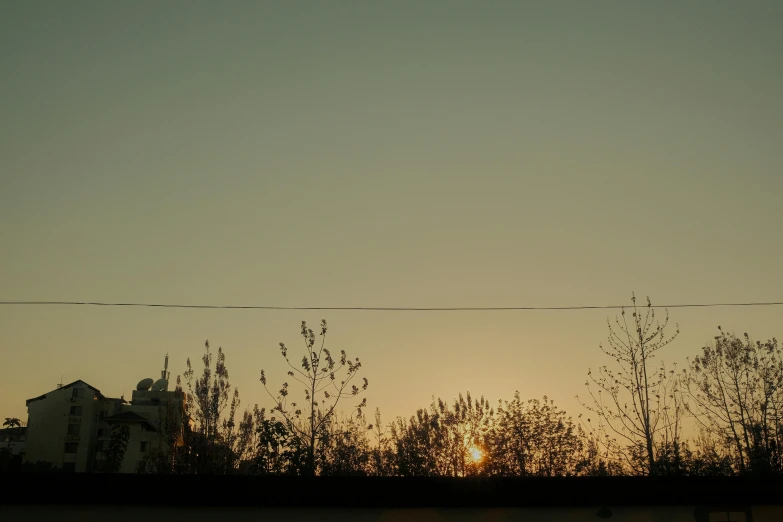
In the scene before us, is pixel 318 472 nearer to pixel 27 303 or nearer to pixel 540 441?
pixel 540 441

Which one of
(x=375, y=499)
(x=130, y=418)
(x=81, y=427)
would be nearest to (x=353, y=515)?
(x=375, y=499)

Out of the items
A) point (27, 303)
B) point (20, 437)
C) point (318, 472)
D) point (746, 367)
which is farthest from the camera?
point (20, 437)

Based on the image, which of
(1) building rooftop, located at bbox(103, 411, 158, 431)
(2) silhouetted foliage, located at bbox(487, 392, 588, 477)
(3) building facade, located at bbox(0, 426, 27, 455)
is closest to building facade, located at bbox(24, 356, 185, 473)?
(1) building rooftop, located at bbox(103, 411, 158, 431)

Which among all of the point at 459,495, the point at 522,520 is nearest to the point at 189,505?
the point at 459,495

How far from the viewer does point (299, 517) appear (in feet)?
27.9

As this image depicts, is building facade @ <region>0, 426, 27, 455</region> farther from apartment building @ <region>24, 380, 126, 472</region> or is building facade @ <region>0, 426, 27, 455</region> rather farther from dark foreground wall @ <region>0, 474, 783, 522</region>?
dark foreground wall @ <region>0, 474, 783, 522</region>

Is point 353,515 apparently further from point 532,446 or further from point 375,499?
point 532,446

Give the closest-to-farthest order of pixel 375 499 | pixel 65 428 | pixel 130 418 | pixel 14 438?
pixel 375 499 → pixel 130 418 → pixel 65 428 → pixel 14 438

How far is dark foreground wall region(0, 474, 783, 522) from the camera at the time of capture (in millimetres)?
8508

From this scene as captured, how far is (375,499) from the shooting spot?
8.74 m

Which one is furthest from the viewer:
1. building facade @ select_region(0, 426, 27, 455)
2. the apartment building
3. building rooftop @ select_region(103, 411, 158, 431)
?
building facade @ select_region(0, 426, 27, 455)

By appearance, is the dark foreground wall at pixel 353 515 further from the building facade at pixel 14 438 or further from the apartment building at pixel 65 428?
the building facade at pixel 14 438

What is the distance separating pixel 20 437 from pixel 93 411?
16.3m

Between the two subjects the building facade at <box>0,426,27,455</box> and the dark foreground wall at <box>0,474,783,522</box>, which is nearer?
the dark foreground wall at <box>0,474,783,522</box>
